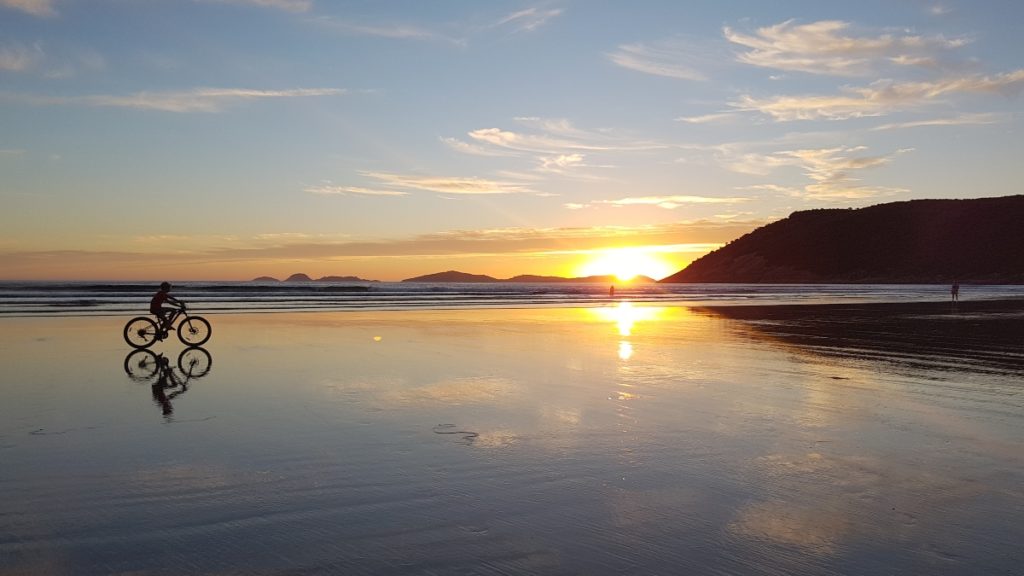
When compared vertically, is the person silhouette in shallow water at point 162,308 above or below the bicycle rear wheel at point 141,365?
above

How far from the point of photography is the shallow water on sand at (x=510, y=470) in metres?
5.36

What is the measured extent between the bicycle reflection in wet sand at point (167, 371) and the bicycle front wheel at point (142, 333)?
0.98 feet

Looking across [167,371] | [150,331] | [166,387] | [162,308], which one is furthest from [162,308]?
[166,387]

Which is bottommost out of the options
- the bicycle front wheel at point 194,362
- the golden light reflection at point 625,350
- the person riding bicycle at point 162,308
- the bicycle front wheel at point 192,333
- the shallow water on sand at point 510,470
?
the shallow water on sand at point 510,470

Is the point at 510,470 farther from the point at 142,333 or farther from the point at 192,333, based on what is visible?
the point at 192,333

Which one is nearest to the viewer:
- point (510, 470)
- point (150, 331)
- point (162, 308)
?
point (510, 470)

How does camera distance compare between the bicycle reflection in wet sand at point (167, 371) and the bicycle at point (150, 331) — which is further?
the bicycle at point (150, 331)

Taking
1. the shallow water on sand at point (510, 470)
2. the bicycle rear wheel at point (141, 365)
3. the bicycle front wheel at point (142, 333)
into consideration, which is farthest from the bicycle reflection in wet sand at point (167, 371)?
the bicycle front wheel at point (142, 333)

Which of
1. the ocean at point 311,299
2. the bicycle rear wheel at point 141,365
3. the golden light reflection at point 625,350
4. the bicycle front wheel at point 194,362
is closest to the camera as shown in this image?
the bicycle rear wheel at point 141,365

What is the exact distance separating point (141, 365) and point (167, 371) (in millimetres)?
1240

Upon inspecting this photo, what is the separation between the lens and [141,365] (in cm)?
1655

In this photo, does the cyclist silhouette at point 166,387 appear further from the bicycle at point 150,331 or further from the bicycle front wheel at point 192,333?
the bicycle front wheel at point 192,333

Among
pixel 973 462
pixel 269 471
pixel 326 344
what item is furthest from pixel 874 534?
pixel 326 344

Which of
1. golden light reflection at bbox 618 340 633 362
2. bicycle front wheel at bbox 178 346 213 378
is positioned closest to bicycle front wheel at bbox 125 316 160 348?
bicycle front wheel at bbox 178 346 213 378
